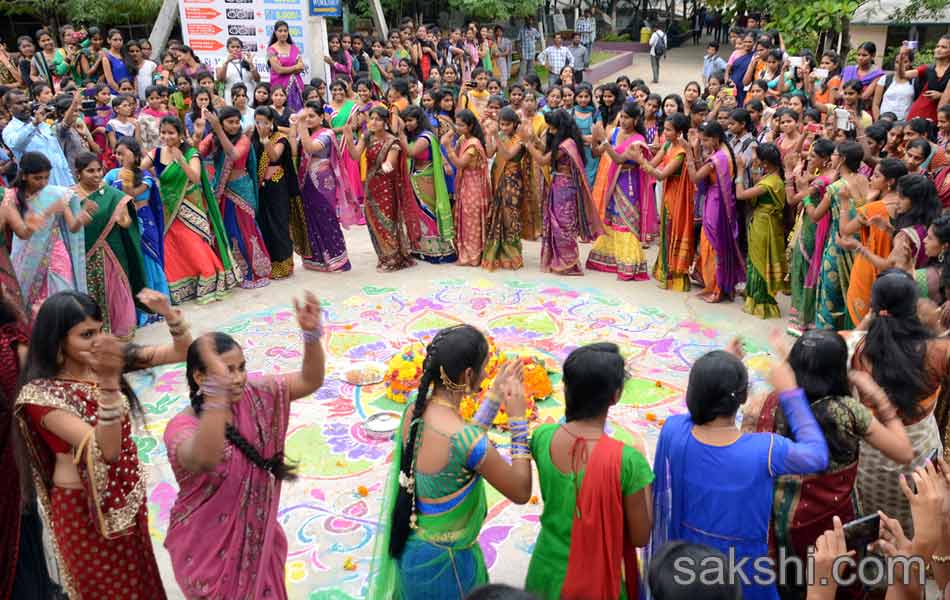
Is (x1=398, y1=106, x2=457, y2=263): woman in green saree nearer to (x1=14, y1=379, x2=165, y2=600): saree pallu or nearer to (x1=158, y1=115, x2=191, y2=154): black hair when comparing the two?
(x1=158, y1=115, x2=191, y2=154): black hair

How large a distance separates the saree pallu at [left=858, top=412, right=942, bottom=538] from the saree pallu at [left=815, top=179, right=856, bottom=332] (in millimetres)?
2354

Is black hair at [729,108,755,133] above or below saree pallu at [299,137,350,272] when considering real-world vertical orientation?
above

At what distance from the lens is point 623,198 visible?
24.0 ft

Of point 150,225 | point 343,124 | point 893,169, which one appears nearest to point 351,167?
point 343,124

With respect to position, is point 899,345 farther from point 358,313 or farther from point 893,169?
point 358,313

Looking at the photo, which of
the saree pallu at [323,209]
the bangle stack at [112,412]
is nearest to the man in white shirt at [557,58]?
the saree pallu at [323,209]

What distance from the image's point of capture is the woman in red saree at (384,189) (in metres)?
7.40

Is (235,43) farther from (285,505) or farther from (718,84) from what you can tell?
(285,505)

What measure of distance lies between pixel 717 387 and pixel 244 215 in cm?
540

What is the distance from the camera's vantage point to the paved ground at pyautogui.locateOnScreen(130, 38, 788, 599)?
3.91 metres

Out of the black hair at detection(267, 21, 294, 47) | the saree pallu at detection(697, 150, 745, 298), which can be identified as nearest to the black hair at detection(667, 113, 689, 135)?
the saree pallu at detection(697, 150, 745, 298)

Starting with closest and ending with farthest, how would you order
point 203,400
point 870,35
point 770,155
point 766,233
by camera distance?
point 203,400 < point 770,155 < point 766,233 < point 870,35

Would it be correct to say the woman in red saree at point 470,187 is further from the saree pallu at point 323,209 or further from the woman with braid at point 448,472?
the woman with braid at point 448,472

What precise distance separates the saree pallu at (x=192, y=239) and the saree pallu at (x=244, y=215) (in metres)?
0.15
